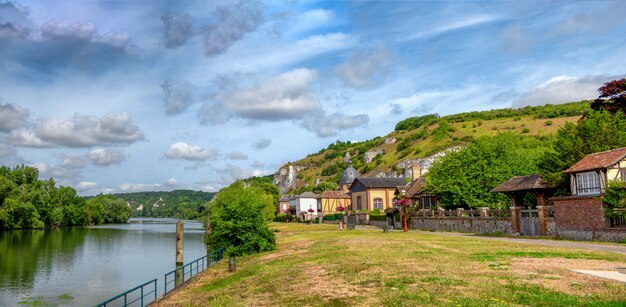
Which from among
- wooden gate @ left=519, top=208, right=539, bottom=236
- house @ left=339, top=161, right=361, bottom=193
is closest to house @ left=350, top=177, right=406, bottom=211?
house @ left=339, top=161, right=361, bottom=193

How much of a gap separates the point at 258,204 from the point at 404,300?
2632 cm

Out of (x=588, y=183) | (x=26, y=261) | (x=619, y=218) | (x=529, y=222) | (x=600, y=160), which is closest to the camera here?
(x=619, y=218)

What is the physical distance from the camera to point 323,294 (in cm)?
1590

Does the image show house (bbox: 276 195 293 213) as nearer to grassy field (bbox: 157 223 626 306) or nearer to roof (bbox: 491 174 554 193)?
roof (bbox: 491 174 554 193)

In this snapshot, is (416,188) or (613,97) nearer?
(613,97)

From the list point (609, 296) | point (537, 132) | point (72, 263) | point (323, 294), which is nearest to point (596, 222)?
point (609, 296)

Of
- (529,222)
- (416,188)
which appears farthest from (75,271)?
(416,188)

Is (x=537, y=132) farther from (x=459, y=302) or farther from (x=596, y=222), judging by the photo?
(x=459, y=302)

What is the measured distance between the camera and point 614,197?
2984 centimetres

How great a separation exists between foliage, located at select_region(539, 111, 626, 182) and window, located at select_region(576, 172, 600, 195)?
12.2ft

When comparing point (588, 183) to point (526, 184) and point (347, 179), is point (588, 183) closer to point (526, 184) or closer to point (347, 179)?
point (526, 184)

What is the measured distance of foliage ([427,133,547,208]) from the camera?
52062 millimetres

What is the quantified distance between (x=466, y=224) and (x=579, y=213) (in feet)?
54.6

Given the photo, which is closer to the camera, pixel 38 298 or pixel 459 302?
pixel 459 302
